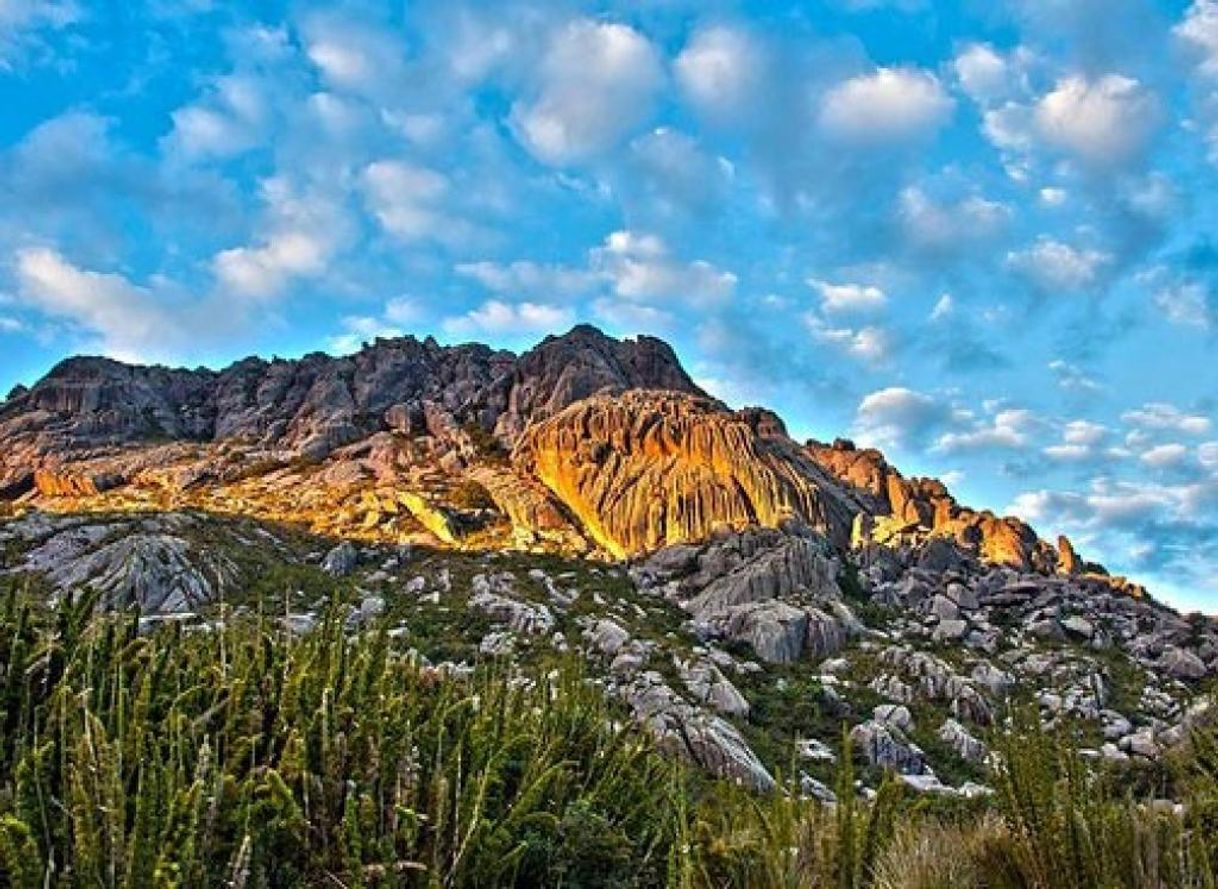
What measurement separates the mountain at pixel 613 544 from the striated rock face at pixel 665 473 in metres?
0.28

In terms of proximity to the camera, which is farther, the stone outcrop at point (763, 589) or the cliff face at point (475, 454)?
Answer: the cliff face at point (475, 454)

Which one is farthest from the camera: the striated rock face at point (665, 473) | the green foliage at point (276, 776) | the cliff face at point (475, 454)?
the cliff face at point (475, 454)

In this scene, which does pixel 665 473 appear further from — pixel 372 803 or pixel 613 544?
pixel 372 803

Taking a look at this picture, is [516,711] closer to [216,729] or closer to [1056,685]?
[216,729]

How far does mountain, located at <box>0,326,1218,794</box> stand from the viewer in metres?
48.5

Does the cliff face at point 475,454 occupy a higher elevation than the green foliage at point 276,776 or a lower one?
higher

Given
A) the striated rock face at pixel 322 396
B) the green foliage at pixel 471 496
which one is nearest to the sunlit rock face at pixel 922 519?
the striated rock face at pixel 322 396

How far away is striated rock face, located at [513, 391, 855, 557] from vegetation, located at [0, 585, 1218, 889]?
234 ft

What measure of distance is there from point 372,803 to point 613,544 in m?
75.5

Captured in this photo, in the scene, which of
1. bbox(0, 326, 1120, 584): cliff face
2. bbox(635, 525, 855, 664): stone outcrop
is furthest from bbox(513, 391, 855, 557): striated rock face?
bbox(635, 525, 855, 664): stone outcrop

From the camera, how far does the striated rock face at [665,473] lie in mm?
79438

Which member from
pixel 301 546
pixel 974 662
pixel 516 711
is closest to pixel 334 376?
pixel 301 546

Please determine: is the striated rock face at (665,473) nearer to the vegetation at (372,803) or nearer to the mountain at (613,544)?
the mountain at (613,544)

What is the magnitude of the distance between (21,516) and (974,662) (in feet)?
222
